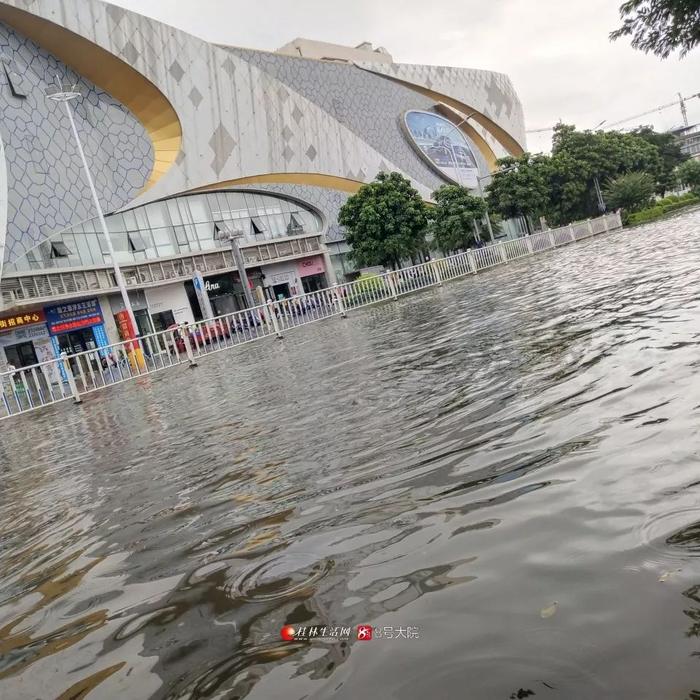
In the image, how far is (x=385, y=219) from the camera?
32.5 metres

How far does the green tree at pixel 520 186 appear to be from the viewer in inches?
1480

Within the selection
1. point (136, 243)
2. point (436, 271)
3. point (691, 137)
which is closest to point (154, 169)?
point (136, 243)

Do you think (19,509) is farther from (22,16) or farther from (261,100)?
(261,100)

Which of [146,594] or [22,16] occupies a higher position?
[22,16]

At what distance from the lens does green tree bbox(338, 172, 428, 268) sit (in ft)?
106

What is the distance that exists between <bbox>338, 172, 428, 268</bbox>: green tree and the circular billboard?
19545 millimetres

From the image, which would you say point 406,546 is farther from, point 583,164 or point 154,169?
point 583,164

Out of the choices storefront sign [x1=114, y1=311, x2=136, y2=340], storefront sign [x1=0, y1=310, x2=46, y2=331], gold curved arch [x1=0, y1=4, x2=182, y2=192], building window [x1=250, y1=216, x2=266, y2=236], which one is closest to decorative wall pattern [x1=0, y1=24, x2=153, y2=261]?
gold curved arch [x1=0, y1=4, x2=182, y2=192]

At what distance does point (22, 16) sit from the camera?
26281 mm

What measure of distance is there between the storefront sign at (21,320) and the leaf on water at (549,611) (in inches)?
1018

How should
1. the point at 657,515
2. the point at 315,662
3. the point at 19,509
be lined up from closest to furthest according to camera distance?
the point at 315,662 → the point at 657,515 → the point at 19,509

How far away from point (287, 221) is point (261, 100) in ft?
25.0

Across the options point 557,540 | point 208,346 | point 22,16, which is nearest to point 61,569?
point 557,540

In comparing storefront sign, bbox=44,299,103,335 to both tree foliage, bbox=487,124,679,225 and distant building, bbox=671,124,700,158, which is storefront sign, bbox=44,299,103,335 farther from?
distant building, bbox=671,124,700,158
